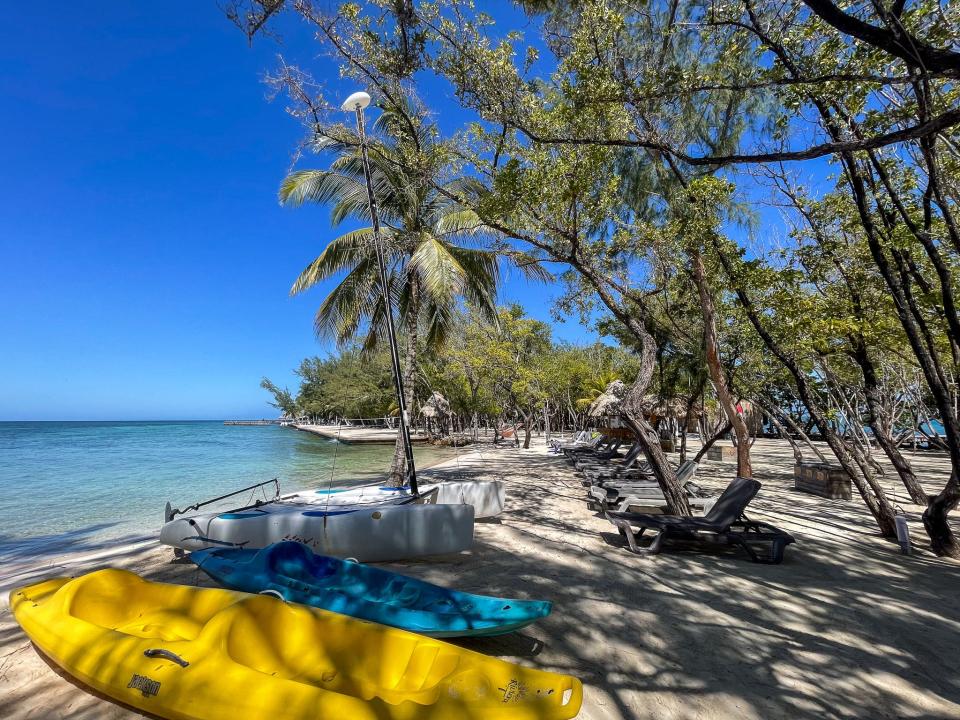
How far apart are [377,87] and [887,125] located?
6.27m

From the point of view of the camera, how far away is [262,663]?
8.18 ft

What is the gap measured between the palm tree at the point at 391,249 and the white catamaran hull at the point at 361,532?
4.73 metres

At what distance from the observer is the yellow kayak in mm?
1978

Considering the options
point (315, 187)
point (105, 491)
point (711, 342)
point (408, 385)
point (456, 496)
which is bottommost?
point (105, 491)

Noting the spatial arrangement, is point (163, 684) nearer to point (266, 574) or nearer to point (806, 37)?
point (266, 574)

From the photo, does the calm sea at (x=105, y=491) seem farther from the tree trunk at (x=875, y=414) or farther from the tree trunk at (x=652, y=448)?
the tree trunk at (x=875, y=414)

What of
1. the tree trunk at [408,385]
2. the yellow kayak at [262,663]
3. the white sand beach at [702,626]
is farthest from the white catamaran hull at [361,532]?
the tree trunk at [408,385]

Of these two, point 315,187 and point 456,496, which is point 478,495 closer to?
point 456,496

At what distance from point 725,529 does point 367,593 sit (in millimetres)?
4294

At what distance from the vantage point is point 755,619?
12.4 ft

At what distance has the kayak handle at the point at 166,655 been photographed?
227cm

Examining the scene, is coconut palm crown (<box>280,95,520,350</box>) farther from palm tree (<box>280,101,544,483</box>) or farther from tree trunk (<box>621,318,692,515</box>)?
tree trunk (<box>621,318,692,515</box>)

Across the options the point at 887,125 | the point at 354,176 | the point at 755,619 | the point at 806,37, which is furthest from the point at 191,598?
the point at 354,176

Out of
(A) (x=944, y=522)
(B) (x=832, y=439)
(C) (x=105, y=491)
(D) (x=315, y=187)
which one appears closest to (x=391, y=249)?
(D) (x=315, y=187)
